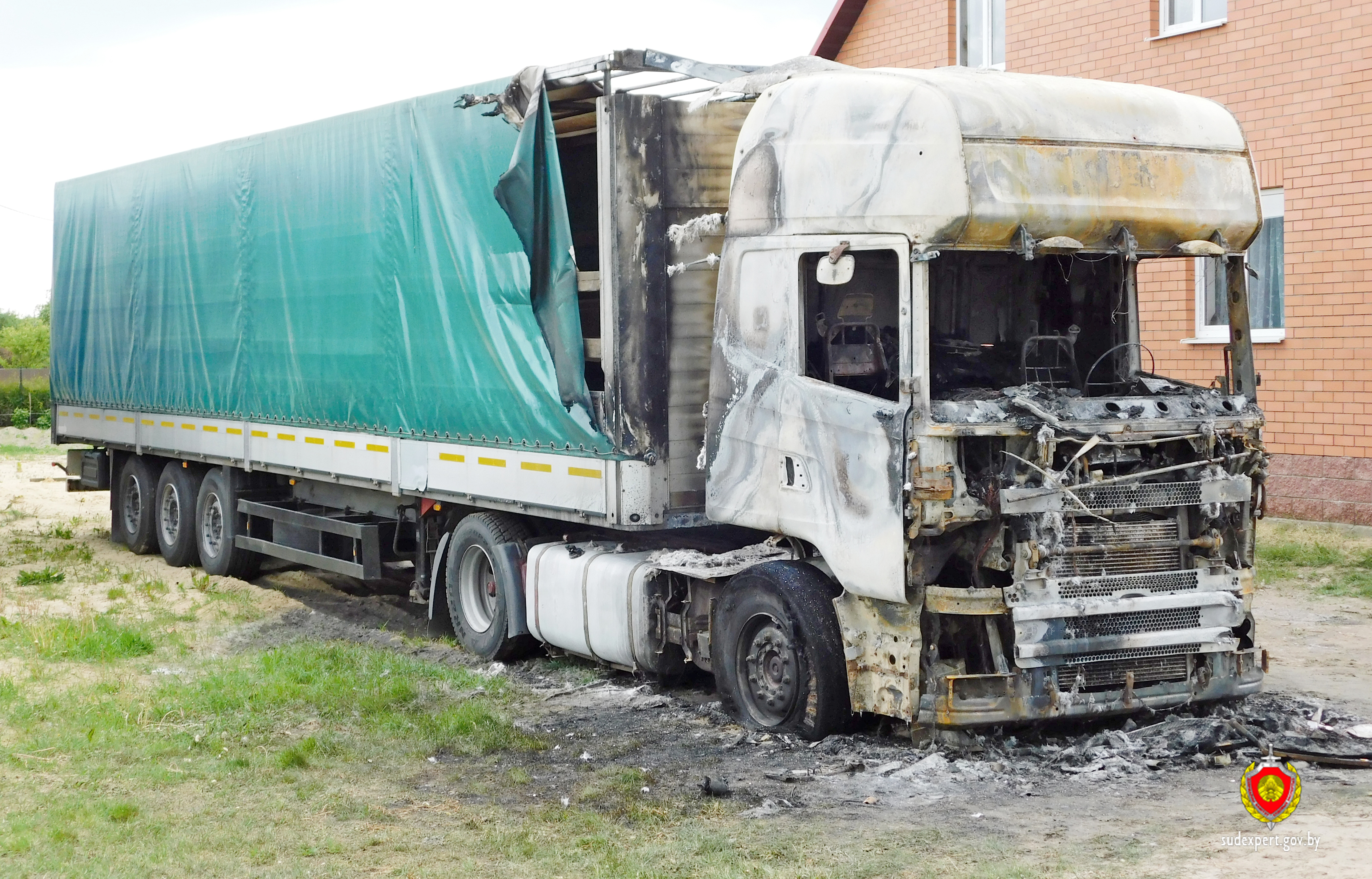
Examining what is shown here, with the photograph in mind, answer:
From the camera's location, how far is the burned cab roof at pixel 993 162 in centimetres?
734

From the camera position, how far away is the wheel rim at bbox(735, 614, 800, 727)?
803cm

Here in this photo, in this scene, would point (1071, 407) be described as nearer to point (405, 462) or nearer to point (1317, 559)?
point (405, 462)

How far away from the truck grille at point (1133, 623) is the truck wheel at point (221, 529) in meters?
9.55

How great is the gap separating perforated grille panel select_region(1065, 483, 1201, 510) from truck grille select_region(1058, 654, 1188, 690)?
770 mm

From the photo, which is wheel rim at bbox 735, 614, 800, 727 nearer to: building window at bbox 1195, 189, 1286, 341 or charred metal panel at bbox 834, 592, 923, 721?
charred metal panel at bbox 834, 592, 923, 721

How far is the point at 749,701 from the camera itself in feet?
27.6

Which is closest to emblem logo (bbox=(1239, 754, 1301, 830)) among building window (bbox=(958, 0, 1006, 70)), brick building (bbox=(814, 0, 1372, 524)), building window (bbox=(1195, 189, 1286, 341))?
brick building (bbox=(814, 0, 1372, 524))

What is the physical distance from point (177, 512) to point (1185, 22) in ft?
40.5

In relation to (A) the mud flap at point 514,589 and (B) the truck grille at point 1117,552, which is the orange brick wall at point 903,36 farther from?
(B) the truck grille at point 1117,552

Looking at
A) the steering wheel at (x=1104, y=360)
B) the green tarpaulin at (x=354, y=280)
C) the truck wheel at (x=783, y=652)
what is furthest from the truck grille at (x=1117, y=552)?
the green tarpaulin at (x=354, y=280)

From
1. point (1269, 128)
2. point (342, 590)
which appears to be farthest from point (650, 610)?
point (1269, 128)

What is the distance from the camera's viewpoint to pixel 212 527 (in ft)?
51.0

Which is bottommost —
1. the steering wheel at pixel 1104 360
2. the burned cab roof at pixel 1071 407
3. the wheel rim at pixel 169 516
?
the wheel rim at pixel 169 516

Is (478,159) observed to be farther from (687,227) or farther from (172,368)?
(172,368)
